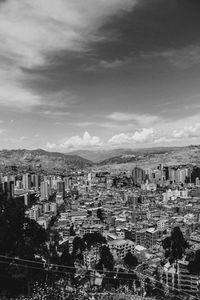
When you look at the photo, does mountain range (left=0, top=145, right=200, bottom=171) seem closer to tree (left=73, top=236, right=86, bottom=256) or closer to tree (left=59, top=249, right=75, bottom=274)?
tree (left=73, top=236, right=86, bottom=256)

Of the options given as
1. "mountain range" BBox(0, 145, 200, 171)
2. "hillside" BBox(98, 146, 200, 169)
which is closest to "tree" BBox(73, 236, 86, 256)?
"mountain range" BBox(0, 145, 200, 171)

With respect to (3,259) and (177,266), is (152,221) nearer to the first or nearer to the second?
(177,266)

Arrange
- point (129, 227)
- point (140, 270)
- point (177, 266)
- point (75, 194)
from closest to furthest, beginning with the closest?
point (177, 266) → point (140, 270) → point (129, 227) → point (75, 194)

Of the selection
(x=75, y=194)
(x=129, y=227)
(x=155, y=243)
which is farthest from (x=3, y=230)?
(x=75, y=194)

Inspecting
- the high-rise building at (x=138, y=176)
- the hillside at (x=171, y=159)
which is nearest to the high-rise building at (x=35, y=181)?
the high-rise building at (x=138, y=176)

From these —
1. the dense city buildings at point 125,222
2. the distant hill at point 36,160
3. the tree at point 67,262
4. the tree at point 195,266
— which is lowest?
the dense city buildings at point 125,222

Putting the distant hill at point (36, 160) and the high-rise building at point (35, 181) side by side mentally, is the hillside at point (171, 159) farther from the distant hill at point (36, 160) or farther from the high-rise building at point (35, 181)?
the high-rise building at point (35, 181)

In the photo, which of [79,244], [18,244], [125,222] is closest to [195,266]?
[79,244]

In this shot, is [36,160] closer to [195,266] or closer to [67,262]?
[195,266]
